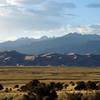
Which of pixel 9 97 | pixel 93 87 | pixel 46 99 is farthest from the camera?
pixel 93 87

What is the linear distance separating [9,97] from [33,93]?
11.3ft

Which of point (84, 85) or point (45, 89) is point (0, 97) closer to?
point (45, 89)

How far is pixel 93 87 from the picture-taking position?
250 ft

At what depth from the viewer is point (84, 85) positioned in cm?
7838

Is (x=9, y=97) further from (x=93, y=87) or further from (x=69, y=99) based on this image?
(x=93, y=87)

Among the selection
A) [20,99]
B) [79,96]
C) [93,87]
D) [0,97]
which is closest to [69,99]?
[79,96]

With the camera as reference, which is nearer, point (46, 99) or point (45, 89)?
point (46, 99)

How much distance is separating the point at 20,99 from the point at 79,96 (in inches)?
307

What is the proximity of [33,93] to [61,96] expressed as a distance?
4.47 meters

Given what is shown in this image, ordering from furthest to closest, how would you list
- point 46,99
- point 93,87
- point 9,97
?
point 93,87, point 9,97, point 46,99

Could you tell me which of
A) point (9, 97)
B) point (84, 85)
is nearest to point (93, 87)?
point (84, 85)

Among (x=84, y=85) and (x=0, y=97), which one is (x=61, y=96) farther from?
(x=84, y=85)

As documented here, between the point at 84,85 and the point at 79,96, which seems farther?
the point at 84,85

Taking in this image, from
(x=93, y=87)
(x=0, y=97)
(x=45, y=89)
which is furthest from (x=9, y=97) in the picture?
(x=93, y=87)
